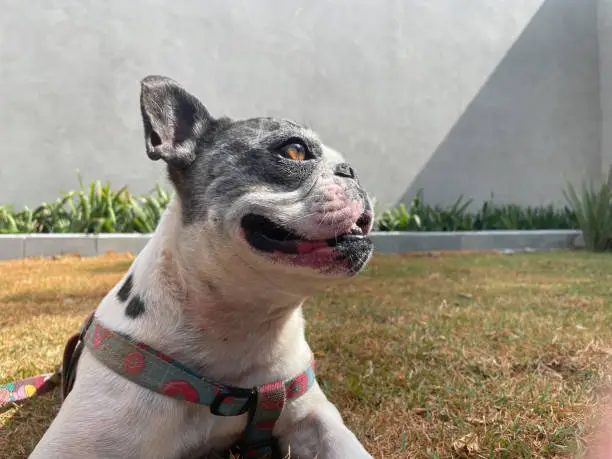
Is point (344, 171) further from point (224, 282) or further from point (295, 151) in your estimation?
point (224, 282)

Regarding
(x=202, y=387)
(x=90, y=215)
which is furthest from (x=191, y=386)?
(x=90, y=215)

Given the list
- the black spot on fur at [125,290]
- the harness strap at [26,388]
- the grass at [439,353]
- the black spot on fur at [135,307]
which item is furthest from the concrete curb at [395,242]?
the black spot on fur at [135,307]

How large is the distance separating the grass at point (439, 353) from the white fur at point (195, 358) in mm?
247

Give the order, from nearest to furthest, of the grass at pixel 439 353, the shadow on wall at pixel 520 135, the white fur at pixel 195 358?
the white fur at pixel 195 358 → the grass at pixel 439 353 → the shadow on wall at pixel 520 135

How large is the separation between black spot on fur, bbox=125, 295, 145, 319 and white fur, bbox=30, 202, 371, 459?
13 millimetres

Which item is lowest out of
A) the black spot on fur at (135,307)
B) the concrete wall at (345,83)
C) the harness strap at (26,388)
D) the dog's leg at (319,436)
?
the harness strap at (26,388)

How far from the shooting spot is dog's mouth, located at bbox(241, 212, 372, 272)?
1110mm

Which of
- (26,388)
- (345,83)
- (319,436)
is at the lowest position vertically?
(26,388)

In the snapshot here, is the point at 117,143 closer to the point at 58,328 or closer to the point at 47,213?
the point at 47,213

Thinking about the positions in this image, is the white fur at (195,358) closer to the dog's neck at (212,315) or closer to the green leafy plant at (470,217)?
the dog's neck at (212,315)

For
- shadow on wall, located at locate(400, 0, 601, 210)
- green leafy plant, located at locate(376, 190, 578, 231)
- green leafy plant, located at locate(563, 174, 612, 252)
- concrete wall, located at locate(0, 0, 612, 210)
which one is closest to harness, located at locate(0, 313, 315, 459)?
green leafy plant, located at locate(563, 174, 612, 252)

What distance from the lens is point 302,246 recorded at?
1.12 metres

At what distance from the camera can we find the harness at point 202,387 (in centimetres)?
111

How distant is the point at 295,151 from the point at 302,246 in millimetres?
295
